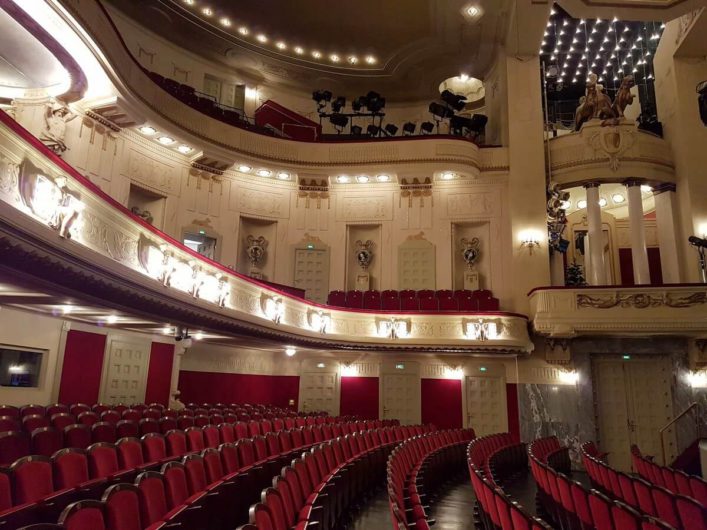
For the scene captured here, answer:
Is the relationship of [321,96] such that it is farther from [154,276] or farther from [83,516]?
[83,516]

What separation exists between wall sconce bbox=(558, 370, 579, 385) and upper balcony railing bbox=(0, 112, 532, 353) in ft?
3.32

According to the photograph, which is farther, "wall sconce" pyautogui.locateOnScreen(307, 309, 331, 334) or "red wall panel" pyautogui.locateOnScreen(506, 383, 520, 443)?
"red wall panel" pyautogui.locateOnScreen(506, 383, 520, 443)

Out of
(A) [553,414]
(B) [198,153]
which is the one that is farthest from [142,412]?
(A) [553,414]

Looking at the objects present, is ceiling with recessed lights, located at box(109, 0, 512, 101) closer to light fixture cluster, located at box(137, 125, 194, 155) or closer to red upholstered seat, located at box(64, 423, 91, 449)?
light fixture cluster, located at box(137, 125, 194, 155)

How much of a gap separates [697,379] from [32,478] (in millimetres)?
11083

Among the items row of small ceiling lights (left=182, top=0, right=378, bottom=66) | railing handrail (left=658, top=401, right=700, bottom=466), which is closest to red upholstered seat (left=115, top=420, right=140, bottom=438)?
railing handrail (left=658, top=401, right=700, bottom=466)

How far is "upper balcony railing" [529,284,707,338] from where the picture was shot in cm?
933

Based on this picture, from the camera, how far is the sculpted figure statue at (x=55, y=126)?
317 inches

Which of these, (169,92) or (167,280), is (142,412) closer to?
(167,280)

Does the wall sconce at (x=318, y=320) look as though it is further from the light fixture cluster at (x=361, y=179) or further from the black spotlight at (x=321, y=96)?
the black spotlight at (x=321, y=96)

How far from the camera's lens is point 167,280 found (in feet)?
20.2

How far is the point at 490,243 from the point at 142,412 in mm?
8597

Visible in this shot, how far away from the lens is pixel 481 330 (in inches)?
410

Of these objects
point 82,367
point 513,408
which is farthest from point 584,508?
point 513,408
